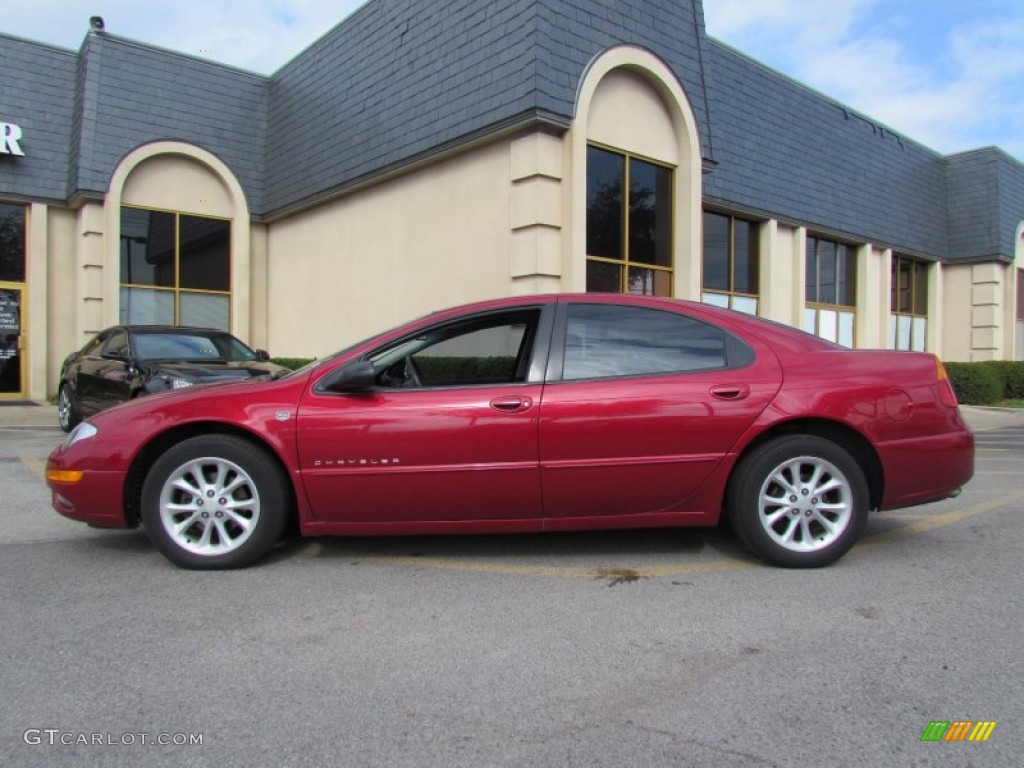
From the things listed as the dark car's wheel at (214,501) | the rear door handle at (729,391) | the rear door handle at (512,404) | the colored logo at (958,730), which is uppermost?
the rear door handle at (729,391)

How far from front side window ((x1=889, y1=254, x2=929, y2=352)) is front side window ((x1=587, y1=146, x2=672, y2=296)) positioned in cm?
1018

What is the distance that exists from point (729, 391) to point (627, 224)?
730cm

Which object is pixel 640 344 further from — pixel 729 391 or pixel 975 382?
pixel 975 382

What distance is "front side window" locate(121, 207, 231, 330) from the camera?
14.4 m

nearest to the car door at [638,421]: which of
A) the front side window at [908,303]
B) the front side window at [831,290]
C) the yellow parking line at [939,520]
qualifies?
the yellow parking line at [939,520]

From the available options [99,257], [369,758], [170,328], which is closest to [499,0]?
[170,328]

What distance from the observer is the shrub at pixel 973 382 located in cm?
1739

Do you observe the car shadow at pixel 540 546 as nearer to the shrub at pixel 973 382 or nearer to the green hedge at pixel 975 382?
the green hedge at pixel 975 382

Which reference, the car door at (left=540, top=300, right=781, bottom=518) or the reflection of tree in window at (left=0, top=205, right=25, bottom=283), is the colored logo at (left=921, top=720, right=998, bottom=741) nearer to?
the car door at (left=540, top=300, right=781, bottom=518)

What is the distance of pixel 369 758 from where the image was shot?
2309 millimetres

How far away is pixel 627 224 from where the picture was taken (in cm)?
1091

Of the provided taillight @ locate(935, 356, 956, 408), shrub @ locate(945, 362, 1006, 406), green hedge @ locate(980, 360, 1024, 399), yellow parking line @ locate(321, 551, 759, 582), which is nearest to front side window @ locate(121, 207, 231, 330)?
yellow parking line @ locate(321, 551, 759, 582)

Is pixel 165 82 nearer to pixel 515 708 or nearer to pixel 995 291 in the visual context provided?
pixel 515 708

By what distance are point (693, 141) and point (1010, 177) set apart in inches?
552
